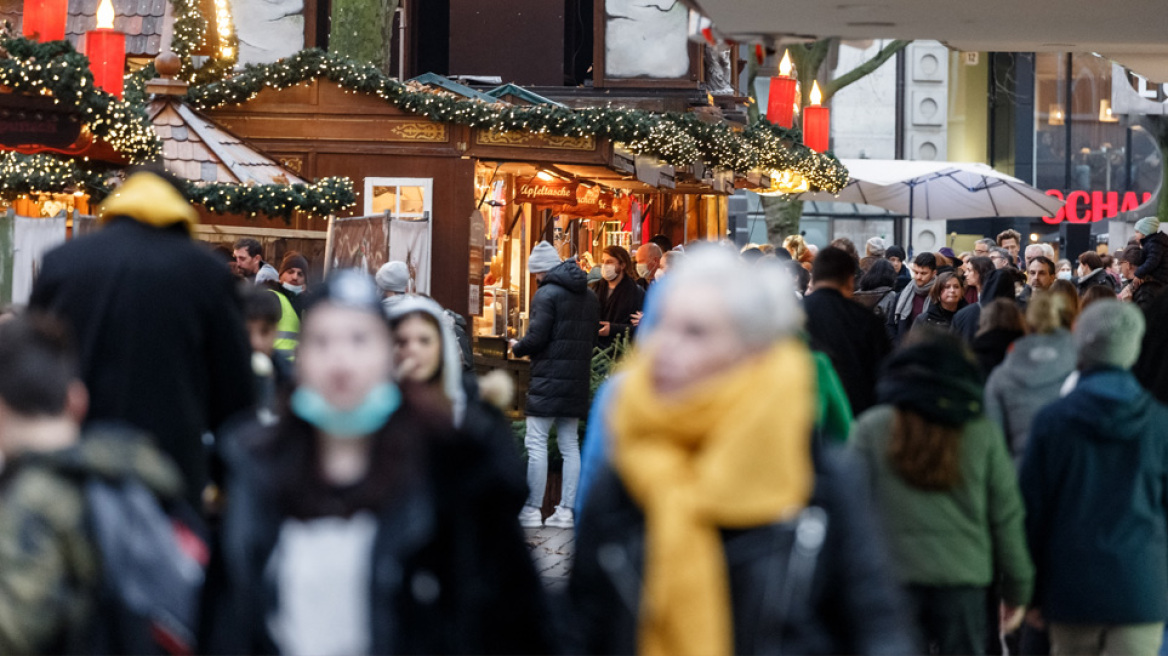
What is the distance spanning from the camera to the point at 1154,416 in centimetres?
591

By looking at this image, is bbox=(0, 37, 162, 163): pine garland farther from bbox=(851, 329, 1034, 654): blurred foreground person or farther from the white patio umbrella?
the white patio umbrella

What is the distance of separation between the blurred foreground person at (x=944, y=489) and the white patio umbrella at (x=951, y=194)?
19214 millimetres

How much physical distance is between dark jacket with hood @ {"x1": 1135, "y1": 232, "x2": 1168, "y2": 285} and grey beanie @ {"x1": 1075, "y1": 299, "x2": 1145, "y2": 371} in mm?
7209

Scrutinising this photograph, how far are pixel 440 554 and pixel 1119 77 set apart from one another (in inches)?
836

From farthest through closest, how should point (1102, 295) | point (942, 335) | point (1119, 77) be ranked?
point (1119, 77), point (1102, 295), point (942, 335)

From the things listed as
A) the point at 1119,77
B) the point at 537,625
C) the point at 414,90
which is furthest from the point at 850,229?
the point at 537,625

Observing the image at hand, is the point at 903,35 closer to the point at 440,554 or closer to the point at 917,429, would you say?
the point at 917,429

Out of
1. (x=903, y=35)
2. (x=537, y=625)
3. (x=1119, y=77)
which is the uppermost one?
(x=1119, y=77)

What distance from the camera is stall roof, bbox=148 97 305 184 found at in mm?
14664

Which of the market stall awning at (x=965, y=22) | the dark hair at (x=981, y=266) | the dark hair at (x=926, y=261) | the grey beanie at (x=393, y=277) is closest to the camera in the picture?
the market stall awning at (x=965, y=22)

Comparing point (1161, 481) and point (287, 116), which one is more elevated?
point (287, 116)

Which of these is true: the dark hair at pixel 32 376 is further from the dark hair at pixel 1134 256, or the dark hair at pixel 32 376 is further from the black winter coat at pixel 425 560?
the dark hair at pixel 1134 256

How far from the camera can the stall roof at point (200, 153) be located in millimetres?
14664

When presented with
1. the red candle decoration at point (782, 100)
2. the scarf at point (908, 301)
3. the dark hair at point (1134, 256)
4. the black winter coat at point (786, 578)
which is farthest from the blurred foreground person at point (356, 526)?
the red candle decoration at point (782, 100)
